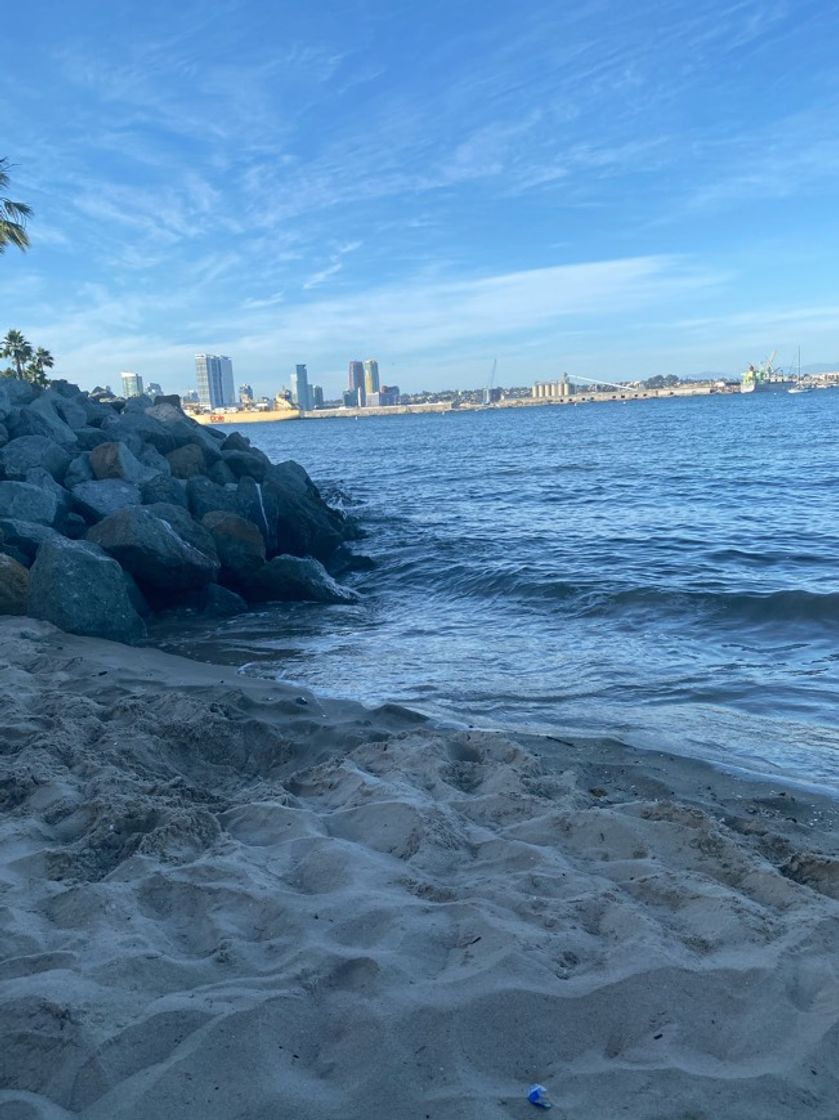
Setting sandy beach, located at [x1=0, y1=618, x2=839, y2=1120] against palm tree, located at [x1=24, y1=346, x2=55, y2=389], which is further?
palm tree, located at [x1=24, y1=346, x2=55, y2=389]

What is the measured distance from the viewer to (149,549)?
30.5 ft

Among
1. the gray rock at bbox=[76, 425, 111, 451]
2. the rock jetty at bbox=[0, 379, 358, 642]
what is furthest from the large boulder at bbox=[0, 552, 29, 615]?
the gray rock at bbox=[76, 425, 111, 451]

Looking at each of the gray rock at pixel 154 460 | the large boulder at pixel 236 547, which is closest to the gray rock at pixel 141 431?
the gray rock at pixel 154 460

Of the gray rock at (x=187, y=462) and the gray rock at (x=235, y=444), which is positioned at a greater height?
the gray rock at (x=235, y=444)

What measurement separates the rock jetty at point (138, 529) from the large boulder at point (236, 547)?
14 millimetres

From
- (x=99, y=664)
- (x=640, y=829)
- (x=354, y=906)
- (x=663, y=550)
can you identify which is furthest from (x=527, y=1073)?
(x=663, y=550)

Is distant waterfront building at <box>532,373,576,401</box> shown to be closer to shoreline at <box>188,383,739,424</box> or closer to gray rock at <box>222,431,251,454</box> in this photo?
shoreline at <box>188,383,739,424</box>

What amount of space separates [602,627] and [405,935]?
6.42 m

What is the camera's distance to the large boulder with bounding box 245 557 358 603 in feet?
35.1

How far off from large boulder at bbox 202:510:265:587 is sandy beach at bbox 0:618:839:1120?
5.94 metres

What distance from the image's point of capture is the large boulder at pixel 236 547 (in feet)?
35.8

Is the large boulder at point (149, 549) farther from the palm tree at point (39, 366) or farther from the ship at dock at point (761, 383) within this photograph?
the ship at dock at point (761, 383)

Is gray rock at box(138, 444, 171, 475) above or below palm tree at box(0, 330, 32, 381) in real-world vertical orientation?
below

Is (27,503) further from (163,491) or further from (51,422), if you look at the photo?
(51,422)
